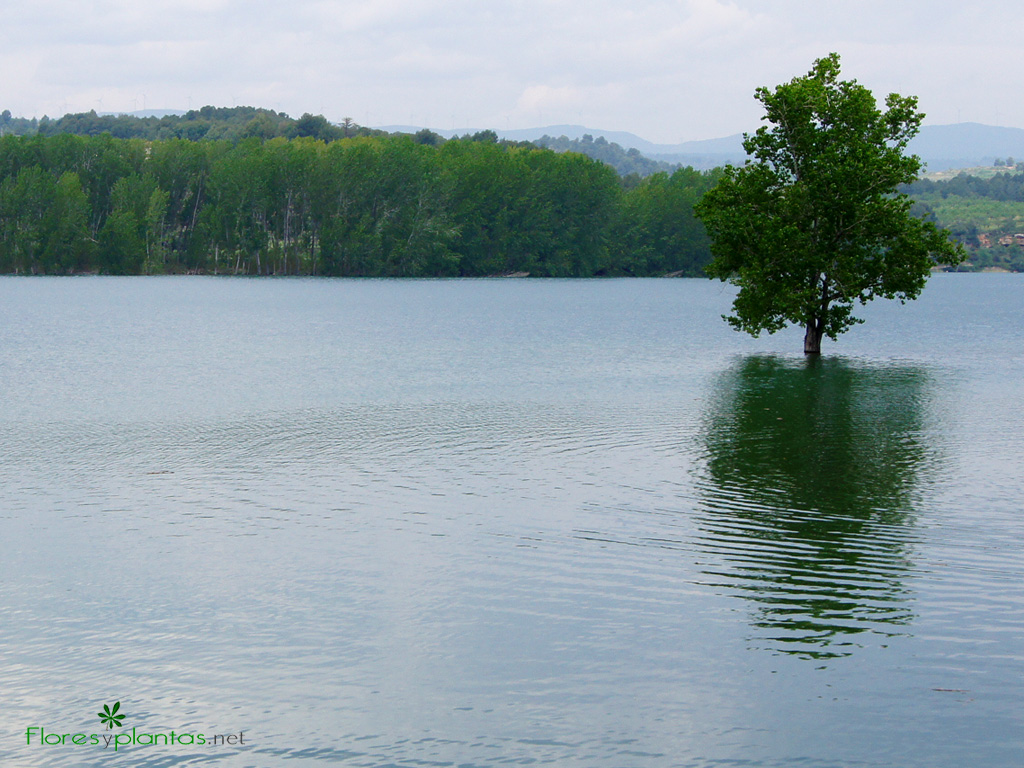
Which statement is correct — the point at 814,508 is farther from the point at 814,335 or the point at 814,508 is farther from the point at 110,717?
the point at 814,335

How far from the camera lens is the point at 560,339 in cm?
7000

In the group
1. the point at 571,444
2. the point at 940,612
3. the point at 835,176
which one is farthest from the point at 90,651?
the point at 835,176

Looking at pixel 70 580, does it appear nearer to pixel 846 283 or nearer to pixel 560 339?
pixel 846 283

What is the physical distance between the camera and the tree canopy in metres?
51.5

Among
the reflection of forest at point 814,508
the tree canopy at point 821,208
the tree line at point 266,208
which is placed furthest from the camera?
the tree line at point 266,208

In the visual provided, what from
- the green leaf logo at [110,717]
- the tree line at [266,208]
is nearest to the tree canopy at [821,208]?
the green leaf logo at [110,717]

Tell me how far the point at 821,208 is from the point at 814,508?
A: 108 ft

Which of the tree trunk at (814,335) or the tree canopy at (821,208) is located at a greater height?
the tree canopy at (821,208)

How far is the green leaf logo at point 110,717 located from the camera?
1202 cm

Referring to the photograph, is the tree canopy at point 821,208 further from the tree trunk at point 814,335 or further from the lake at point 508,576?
the lake at point 508,576

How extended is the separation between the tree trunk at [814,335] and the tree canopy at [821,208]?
3.38m

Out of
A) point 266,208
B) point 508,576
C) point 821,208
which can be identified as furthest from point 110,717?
point 266,208

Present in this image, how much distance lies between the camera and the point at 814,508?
22.4 m

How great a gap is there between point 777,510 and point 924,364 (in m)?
38.4
